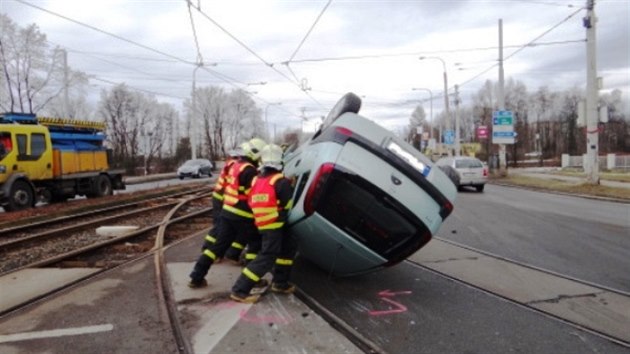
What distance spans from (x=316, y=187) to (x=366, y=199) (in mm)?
536

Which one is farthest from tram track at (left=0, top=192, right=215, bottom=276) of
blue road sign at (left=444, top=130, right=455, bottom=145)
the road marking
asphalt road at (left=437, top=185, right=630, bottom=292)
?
blue road sign at (left=444, top=130, right=455, bottom=145)

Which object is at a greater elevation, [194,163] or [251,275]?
[194,163]

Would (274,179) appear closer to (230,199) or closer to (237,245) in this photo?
(230,199)

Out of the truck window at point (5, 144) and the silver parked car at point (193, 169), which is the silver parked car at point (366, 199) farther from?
the silver parked car at point (193, 169)

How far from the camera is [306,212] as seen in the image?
5410 millimetres

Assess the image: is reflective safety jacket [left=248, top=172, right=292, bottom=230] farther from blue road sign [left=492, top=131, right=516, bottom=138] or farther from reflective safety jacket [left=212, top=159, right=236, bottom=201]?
blue road sign [left=492, top=131, right=516, bottom=138]

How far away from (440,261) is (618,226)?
6.16 meters

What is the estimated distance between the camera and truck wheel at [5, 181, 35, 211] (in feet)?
52.5

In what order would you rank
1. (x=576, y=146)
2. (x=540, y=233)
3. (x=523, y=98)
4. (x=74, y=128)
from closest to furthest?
(x=540, y=233)
(x=74, y=128)
(x=576, y=146)
(x=523, y=98)

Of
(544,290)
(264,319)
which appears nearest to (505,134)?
(544,290)

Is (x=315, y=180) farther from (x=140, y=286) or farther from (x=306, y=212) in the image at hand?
(x=140, y=286)

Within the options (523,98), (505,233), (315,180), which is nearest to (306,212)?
(315,180)

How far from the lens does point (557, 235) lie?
1047 centimetres

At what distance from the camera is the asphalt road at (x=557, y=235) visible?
7.55 metres
